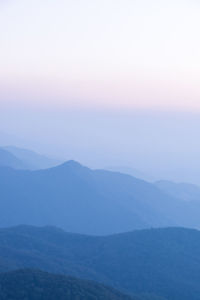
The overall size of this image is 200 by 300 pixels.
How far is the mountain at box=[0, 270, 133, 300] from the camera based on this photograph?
29.4 metres

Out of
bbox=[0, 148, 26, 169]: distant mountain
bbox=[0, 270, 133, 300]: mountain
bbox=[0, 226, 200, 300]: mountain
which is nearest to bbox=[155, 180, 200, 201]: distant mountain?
bbox=[0, 148, 26, 169]: distant mountain

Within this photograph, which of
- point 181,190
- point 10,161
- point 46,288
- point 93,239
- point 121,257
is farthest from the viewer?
point 181,190

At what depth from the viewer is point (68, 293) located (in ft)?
98.3

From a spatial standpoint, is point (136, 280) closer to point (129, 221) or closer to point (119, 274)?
point (119, 274)

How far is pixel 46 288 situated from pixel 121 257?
74.8 ft

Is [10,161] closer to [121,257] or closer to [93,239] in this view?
[93,239]

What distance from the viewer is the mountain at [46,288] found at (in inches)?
1158

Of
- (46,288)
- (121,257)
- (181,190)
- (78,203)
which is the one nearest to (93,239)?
(121,257)

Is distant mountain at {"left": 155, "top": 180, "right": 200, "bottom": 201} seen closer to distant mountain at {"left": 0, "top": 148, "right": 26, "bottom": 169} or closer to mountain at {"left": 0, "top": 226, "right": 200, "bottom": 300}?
distant mountain at {"left": 0, "top": 148, "right": 26, "bottom": 169}

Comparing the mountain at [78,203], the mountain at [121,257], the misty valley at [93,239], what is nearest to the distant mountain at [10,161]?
the misty valley at [93,239]

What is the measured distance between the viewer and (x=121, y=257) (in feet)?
171

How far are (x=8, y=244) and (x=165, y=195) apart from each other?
7900cm

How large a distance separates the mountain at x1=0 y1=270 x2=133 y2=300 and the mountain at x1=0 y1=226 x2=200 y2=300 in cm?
746

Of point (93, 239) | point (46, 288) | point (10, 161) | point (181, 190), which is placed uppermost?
point (46, 288)
